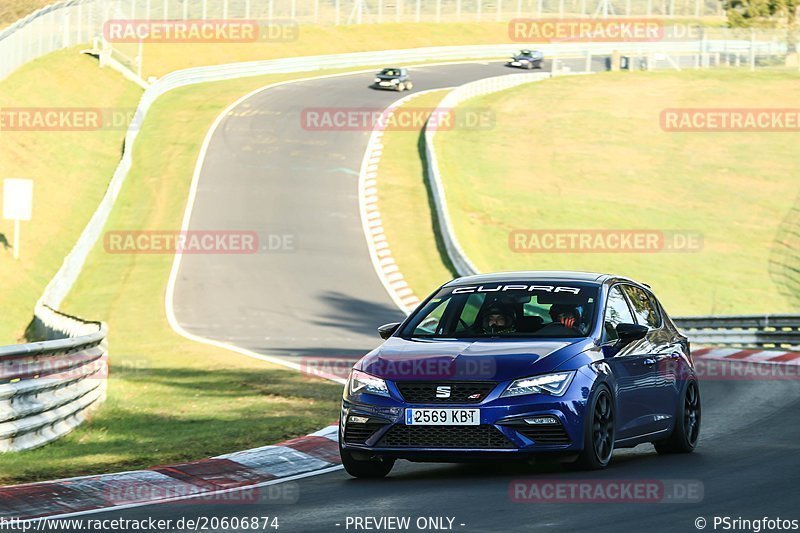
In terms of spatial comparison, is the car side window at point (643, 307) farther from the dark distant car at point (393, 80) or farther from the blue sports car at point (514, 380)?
the dark distant car at point (393, 80)

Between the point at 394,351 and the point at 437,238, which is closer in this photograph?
the point at 394,351

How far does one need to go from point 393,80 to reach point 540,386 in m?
57.7

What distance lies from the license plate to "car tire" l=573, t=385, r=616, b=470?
85cm

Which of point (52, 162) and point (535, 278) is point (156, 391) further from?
point (52, 162)

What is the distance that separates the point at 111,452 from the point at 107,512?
347cm

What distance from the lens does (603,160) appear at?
53469 mm

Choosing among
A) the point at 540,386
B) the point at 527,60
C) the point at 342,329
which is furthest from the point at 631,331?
the point at 527,60

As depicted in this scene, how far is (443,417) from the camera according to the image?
32.8 feet

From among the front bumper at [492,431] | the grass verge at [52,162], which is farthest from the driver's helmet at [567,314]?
the grass verge at [52,162]

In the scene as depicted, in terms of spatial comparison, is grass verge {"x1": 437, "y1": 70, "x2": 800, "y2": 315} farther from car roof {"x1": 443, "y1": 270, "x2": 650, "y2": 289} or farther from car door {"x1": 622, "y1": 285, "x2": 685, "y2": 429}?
car roof {"x1": 443, "y1": 270, "x2": 650, "y2": 289}

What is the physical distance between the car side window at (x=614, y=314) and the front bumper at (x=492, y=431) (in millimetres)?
1132

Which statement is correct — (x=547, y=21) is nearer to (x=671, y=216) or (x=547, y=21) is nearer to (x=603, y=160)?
(x=603, y=160)

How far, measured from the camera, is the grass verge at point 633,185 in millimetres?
38625

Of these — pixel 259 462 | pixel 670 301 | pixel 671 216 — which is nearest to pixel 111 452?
pixel 259 462
